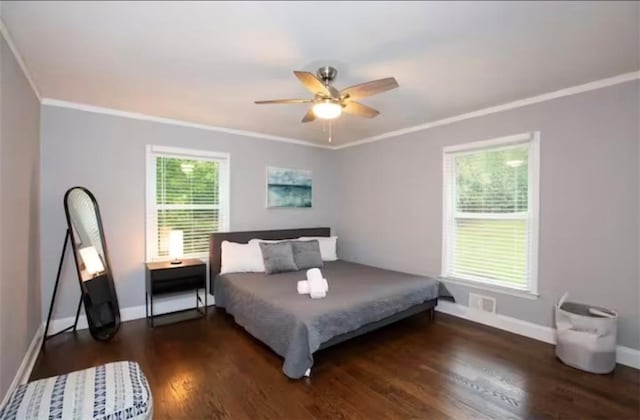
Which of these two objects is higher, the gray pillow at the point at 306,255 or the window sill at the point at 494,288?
the gray pillow at the point at 306,255

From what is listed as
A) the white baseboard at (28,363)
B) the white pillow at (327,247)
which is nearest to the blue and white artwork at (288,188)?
the white pillow at (327,247)

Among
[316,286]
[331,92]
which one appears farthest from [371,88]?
[316,286]

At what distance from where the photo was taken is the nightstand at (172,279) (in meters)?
3.43

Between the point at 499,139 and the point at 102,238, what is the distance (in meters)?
4.31

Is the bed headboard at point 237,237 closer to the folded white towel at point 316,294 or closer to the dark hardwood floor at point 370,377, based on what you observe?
the dark hardwood floor at point 370,377

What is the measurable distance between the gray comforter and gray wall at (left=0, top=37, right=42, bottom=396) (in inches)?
63.8

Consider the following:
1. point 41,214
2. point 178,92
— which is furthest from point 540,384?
point 41,214

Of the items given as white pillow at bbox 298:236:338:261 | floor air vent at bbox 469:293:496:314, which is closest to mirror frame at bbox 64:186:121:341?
white pillow at bbox 298:236:338:261

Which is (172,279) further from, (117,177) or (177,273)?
(117,177)

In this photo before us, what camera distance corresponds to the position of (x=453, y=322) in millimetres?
3574

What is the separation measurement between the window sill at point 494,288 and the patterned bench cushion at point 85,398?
3.28 metres

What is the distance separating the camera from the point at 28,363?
2473 millimetres

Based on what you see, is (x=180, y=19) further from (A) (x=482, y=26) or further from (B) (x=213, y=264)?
(B) (x=213, y=264)

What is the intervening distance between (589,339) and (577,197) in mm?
1202
